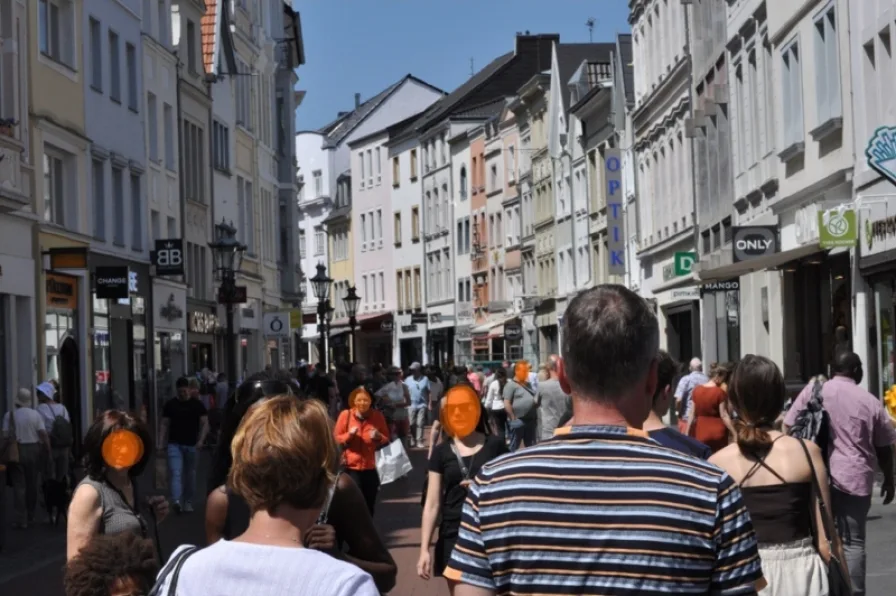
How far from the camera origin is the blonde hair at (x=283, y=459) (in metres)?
4.01

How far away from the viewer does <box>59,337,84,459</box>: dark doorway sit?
110 feet

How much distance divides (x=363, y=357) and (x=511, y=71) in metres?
19.5

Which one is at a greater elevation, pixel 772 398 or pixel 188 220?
pixel 188 220

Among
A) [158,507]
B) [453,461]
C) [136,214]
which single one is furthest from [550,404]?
[136,214]

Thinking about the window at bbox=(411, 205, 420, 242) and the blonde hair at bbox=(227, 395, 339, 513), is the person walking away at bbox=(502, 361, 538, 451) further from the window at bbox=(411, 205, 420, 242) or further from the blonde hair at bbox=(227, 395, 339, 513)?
the window at bbox=(411, 205, 420, 242)

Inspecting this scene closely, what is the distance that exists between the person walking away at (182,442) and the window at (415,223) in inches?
3002

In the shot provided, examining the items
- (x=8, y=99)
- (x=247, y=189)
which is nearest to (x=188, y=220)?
(x=247, y=189)

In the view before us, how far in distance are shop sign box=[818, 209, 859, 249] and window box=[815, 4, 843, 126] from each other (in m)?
2.02

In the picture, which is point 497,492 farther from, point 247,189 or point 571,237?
point 571,237

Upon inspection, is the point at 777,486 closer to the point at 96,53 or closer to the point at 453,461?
the point at 453,461

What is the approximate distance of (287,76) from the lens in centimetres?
6575

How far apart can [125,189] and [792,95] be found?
609 inches

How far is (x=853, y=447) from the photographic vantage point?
10.0 m

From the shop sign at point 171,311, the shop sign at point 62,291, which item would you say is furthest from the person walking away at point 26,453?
the shop sign at point 171,311
